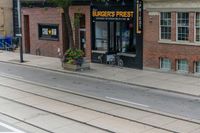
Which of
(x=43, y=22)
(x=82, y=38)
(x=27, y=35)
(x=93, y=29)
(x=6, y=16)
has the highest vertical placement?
(x=6, y=16)

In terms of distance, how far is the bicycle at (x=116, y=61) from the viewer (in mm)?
26062

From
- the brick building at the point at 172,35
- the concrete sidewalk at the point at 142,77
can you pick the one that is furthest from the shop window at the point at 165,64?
the concrete sidewalk at the point at 142,77

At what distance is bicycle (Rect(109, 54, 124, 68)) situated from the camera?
2606 centimetres

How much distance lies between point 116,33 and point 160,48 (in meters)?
4.12

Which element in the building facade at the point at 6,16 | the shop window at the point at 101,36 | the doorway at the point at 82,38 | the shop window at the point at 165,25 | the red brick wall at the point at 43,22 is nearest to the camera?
the shop window at the point at 165,25

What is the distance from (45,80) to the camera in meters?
22.3

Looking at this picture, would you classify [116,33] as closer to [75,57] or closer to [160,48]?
[75,57]

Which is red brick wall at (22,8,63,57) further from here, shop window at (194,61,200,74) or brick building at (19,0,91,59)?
shop window at (194,61,200,74)

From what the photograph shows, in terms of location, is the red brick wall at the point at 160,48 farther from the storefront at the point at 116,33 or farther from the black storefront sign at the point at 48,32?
the black storefront sign at the point at 48,32

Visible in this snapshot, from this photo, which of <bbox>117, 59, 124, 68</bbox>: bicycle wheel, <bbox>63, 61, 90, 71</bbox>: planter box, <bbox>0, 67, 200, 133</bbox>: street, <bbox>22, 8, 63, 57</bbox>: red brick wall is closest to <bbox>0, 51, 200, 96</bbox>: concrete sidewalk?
<bbox>63, 61, 90, 71</bbox>: planter box

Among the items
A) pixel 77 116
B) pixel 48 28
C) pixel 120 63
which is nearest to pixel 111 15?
pixel 120 63

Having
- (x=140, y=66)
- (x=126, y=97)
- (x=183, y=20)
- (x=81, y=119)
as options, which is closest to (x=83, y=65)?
(x=140, y=66)

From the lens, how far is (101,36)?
28.2 m

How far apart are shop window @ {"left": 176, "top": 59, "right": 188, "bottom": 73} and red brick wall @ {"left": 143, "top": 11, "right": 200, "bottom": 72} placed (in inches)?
8.4
